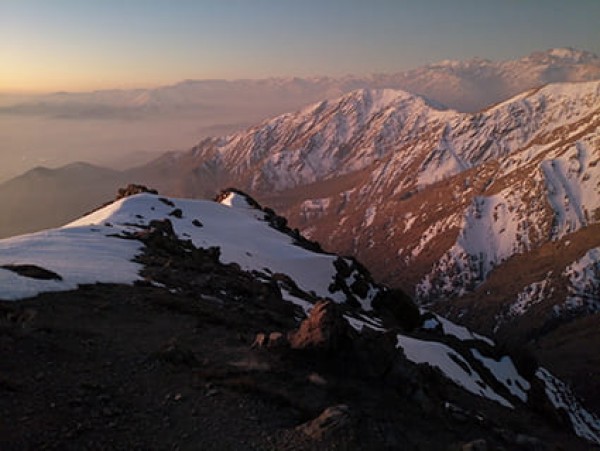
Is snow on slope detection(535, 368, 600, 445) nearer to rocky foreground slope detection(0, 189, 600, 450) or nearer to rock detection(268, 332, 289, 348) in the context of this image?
rocky foreground slope detection(0, 189, 600, 450)

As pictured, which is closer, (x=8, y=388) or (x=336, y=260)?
(x=8, y=388)

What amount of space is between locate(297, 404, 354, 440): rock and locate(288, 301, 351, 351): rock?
5.75 metres

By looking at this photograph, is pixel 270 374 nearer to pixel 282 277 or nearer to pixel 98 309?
pixel 98 309

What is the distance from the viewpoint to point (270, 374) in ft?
68.8

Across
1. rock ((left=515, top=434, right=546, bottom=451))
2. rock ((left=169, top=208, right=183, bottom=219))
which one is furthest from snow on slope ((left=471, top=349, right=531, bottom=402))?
rock ((left=169, top=208, right=183, bottom=219))

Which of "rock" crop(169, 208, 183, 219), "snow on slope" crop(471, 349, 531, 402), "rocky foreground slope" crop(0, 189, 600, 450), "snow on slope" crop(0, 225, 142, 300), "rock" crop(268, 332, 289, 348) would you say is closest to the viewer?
"rocky foreground slope" crop(0, 189, 600, 450)

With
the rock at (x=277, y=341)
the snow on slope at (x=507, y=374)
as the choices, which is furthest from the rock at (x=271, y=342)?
the snow on slope at (x=507, y=374)

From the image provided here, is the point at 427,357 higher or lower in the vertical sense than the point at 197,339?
lower

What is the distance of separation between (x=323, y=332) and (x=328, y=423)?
22.5 feet

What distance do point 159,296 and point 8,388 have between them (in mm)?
14038

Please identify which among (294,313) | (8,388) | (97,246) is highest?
(8,388)

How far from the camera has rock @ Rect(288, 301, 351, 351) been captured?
76.5 feet

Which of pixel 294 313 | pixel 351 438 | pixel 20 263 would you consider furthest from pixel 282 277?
pixel 351 438

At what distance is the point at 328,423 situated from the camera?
55.6 feet
